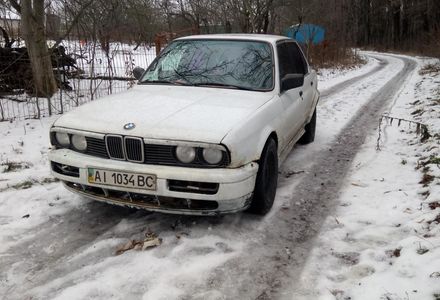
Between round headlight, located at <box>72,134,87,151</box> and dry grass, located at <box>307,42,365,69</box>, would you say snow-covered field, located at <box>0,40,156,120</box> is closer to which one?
round headlight, located at <box>72,134,87,151</box>

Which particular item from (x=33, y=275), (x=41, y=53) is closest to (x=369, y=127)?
(x=33, y=275)

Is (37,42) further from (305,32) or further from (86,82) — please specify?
(305,32)

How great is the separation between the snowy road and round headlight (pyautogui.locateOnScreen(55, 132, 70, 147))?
2.34 ft

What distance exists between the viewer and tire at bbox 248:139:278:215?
3.71 meters

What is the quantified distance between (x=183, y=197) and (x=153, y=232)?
53 cm

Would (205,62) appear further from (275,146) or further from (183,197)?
(183,197)

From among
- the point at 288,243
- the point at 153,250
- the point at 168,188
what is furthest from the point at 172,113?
the point at 288,243

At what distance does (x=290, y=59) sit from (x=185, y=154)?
2.73 meters

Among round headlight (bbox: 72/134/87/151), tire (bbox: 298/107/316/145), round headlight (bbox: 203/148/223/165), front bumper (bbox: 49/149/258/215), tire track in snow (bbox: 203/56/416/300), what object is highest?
round headlight (bbox: 72/134/87/151)

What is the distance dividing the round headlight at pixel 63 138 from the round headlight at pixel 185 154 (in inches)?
44.8

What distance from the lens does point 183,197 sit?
3.28 metres

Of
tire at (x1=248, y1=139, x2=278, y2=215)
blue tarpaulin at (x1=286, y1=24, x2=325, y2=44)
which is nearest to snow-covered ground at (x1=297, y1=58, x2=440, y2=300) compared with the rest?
tire at (x1=248, y1=139, x2=278, y2=215)

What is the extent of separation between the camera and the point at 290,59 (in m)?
5.43

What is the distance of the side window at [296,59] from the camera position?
559cm
